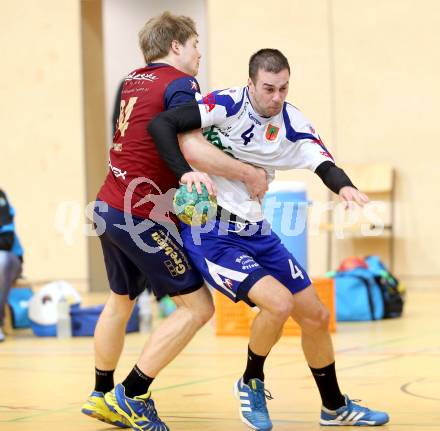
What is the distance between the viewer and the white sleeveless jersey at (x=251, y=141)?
396 cm

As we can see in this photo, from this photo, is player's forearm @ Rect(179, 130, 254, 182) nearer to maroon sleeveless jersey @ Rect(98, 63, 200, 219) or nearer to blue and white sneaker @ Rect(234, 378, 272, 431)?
maroon sleeveless jersey @ Rect(98, 63, 200, 219)

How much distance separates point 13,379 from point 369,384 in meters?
1.93

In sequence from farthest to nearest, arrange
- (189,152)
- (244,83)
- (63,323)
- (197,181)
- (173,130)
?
(244,83)
(63,323)
(189,152)
(173,130)
(197,181)

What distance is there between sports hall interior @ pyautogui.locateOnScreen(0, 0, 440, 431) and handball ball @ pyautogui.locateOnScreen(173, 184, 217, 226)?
3.23 m

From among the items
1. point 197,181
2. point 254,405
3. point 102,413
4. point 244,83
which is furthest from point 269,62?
point 244,83

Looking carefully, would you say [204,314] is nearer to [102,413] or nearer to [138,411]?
[138,411]

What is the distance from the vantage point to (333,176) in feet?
12.7

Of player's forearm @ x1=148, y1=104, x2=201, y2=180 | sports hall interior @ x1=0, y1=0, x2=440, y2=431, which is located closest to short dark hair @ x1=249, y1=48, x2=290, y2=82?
player's forearm @ x1=148, y1=104, x2=201, y2=180

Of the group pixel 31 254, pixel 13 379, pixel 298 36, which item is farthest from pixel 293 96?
pixel 13 379

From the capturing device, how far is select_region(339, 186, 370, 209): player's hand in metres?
3.66

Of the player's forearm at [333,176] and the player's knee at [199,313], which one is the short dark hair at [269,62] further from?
the player's knee at [199,313]

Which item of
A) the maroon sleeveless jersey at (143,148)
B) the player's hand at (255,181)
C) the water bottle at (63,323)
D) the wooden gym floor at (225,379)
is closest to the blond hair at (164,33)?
the maroon sleeveless jersey at (143,148)

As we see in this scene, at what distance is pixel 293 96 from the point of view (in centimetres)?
1212

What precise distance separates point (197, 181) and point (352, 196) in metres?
0.57
